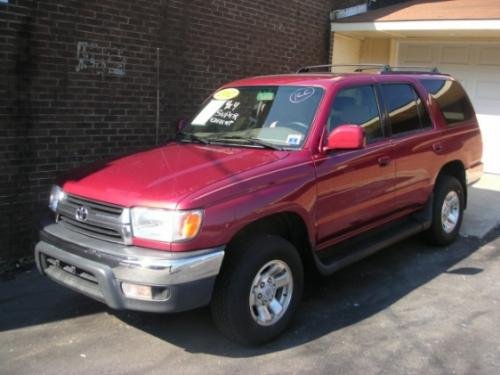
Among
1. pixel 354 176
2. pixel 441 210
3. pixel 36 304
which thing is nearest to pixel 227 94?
pixel 354 176

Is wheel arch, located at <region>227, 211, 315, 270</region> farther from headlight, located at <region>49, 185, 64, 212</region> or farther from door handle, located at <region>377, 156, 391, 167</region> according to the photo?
headlight, located at <region>49, 185, 64, 212</region>

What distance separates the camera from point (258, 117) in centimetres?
480

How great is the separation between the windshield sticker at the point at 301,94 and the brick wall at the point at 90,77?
8.19ft

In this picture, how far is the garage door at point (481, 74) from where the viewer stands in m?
10.7

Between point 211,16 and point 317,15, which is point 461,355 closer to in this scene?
point 211,16

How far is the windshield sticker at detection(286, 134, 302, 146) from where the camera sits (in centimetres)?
440

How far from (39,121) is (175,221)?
2898 mm

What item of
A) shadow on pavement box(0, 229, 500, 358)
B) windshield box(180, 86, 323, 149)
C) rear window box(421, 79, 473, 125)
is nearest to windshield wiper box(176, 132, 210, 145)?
windshield box(180, 86, 323, 149)

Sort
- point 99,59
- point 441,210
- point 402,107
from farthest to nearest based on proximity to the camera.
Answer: point 99,59 < point 441,210 < point 402,107

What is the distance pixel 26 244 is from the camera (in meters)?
5.82

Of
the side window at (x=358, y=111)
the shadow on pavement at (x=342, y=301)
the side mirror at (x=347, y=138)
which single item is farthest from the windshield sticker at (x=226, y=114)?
the shadow on pavement at (x=342, y=301)

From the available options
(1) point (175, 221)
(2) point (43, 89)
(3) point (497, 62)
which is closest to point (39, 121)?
(2) point (43, 89)

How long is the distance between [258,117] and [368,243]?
4.70 ft

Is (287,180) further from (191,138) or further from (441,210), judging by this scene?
(441,210)
